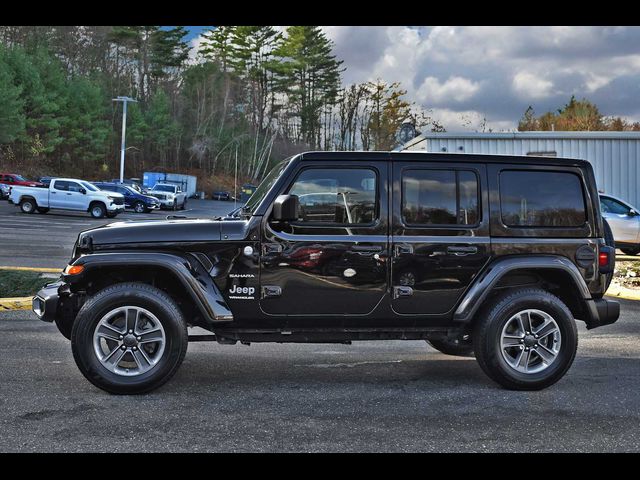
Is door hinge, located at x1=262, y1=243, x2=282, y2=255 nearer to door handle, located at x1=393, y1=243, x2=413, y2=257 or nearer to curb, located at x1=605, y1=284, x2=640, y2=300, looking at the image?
door handle, located at x1=393, y1=243, x2=413, y2=257

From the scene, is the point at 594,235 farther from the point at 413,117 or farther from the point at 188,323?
the point at 413,117

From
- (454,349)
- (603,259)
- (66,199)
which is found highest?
(66,199)

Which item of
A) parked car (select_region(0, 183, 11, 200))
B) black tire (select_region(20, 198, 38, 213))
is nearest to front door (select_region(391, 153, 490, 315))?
black tire (select_region(20, 198, 38, 213))

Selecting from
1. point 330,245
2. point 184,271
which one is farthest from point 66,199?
point 330,245

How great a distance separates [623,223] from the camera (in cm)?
1831

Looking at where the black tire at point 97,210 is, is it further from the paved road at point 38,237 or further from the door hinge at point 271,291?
the door hinge at point 271,291

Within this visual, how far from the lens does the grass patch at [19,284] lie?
10.2 metres

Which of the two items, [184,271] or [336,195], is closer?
[184,271]

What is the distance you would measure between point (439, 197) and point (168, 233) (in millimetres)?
2277

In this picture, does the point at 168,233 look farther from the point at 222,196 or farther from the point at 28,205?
the point at 222,196

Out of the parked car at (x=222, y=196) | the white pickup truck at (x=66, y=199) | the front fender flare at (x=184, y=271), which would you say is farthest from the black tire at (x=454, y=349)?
the parked car at (x=222, y=196)

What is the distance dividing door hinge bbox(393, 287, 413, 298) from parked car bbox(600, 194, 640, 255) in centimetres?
1400

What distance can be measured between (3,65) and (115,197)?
3262 cm

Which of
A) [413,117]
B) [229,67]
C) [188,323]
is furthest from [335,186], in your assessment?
[229,67]
